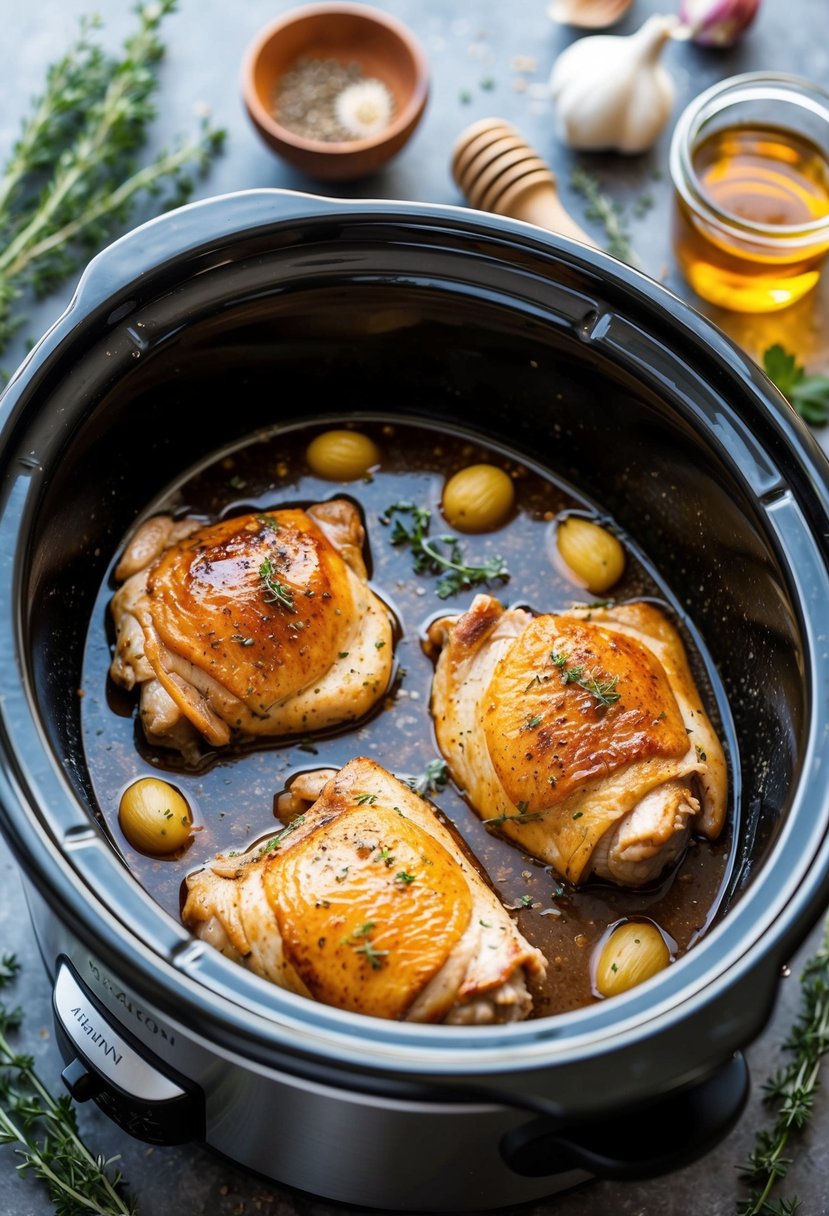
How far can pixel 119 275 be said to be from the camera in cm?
193

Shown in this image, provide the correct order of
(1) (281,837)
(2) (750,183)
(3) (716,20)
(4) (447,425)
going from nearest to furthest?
(1) (281,837), (4) (447,425), (2) (750,183), (3) (716,20)

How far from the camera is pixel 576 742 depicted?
2008mm

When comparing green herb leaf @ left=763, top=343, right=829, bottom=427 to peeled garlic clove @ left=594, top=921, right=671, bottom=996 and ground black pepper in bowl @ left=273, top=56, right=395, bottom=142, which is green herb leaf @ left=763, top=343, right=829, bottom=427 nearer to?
ground black pepper in bowl @ left=273, top=56, right=395, bottom=142

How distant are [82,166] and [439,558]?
124cm

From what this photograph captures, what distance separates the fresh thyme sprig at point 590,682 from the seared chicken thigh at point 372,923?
338mm

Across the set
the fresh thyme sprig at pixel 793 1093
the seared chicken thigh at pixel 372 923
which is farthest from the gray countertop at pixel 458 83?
the seared chicken thigh at pixel 372 923

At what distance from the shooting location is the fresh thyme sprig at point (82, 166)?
2.74 meters

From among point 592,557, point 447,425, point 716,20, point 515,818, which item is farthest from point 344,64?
point 515,818

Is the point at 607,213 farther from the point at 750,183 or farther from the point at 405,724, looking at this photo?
the point at 405,724

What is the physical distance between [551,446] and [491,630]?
1.54 feet

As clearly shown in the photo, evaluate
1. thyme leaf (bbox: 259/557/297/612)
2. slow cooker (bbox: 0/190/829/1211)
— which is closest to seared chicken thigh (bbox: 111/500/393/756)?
thyme leaf (bbox: 259/557/297/612)

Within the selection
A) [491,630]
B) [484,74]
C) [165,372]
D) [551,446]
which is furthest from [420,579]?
[484,74]

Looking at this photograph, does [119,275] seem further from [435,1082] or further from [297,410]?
[435,1082]

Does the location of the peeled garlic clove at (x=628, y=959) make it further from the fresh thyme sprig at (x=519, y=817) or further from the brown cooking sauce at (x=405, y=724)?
the fresh thyme sprig at (x=519, y=817)
